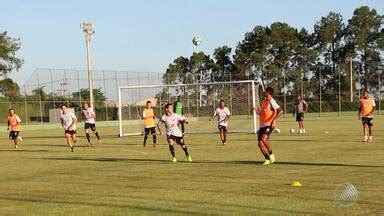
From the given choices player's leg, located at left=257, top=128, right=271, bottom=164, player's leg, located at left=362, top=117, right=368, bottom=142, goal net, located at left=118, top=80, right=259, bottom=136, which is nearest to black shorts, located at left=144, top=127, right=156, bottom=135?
player's leg, located at left=362, top=117, right=368, bottom=142

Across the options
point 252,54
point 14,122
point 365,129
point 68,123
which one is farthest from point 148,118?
point 252,54

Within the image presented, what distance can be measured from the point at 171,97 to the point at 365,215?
37.8m

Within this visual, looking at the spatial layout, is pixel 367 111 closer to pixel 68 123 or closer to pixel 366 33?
pixel 68 123

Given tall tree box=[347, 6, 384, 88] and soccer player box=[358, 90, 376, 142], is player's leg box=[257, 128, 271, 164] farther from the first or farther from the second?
tall tree box=[347, 6, 384, 88]

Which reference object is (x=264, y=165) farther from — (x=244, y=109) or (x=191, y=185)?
(x=244, y=109)

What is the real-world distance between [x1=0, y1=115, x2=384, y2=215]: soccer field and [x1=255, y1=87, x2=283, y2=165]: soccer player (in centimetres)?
42

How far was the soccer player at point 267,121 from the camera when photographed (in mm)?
16750

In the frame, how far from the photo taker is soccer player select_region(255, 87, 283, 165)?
16.8m

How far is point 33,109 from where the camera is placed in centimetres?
6394

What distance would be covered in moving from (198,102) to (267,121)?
97.9 ft

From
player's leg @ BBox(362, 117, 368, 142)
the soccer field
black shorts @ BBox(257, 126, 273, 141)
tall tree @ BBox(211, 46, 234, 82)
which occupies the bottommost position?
the soccer field

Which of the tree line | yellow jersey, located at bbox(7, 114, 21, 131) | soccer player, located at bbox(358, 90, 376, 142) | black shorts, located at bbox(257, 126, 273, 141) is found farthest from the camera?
the tree line

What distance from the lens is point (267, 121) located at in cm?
1705

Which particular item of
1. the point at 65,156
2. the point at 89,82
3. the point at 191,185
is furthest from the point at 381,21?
the point at 191,185
